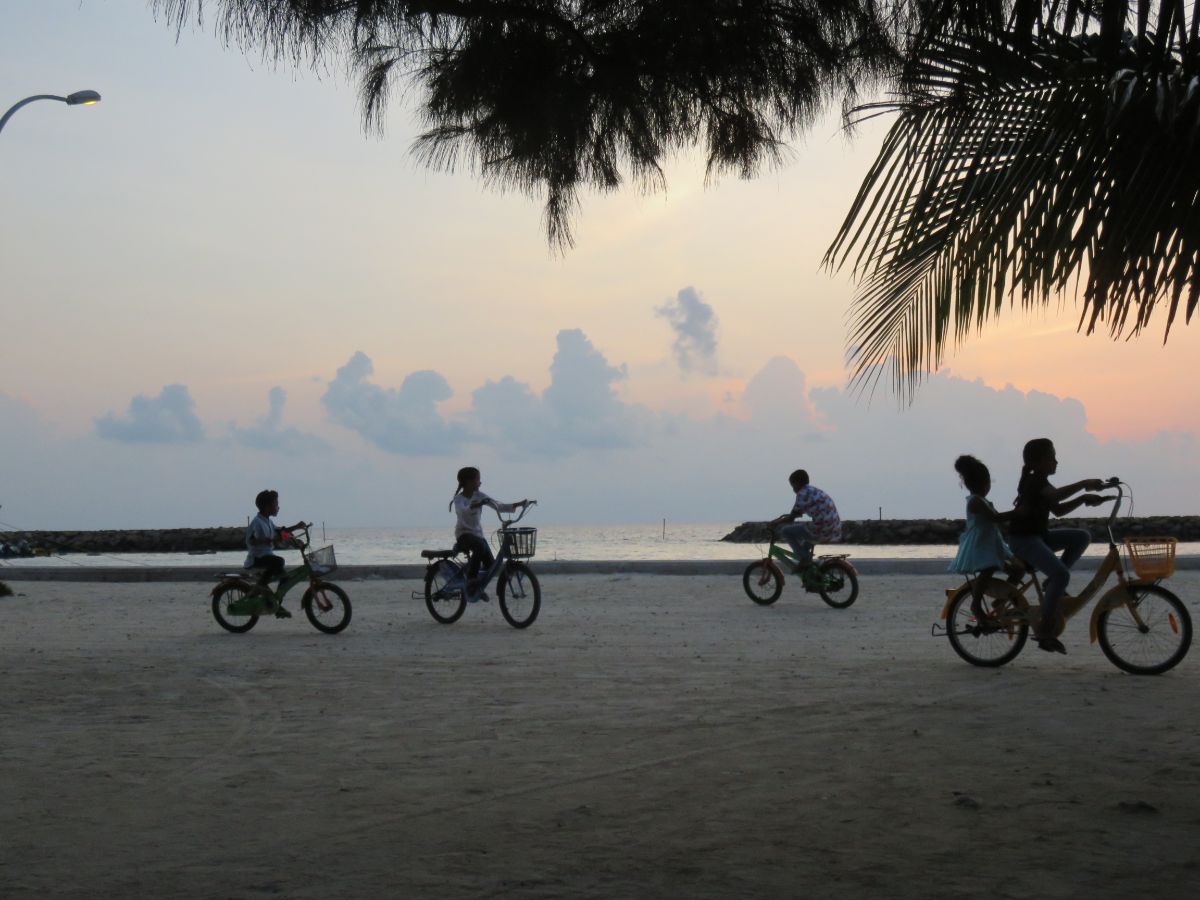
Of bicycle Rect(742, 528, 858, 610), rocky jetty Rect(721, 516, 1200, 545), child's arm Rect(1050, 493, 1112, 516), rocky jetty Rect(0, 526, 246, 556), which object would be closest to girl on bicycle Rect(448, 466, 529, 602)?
bicycle Rect(742, 528, 858, 610)

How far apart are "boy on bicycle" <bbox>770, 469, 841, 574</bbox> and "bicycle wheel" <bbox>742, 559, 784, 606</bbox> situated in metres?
0.46

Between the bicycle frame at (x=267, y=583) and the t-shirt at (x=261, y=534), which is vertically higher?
the t-shirt at (x=261, y=534)

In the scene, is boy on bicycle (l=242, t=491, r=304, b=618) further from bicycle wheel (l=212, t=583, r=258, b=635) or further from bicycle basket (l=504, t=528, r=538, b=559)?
bicycle basket (l=504, t=528, r=538, b=559)

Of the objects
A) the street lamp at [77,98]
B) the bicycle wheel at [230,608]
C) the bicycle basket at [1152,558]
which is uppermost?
the street lamp at [77,98]

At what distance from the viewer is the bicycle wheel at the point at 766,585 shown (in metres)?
16.4

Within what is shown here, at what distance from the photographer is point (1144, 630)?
9109 mm


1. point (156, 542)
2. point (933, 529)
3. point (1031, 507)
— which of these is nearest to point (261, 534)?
point (1031, 507)

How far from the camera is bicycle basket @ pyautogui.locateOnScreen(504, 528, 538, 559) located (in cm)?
1316

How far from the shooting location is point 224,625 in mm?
13516

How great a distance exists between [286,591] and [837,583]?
630cm

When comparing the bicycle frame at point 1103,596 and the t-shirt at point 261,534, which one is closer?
the bicycle frame at point 1103,596

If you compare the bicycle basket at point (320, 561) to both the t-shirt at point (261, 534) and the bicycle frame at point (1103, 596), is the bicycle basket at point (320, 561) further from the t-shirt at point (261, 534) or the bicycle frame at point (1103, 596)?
the bicycle frame at point (1103, 596)

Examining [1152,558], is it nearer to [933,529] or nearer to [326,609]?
[326,609]

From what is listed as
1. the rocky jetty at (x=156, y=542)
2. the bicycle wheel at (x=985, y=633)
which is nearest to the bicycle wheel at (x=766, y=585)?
the bicycle wheel at (x=985, y=633)
